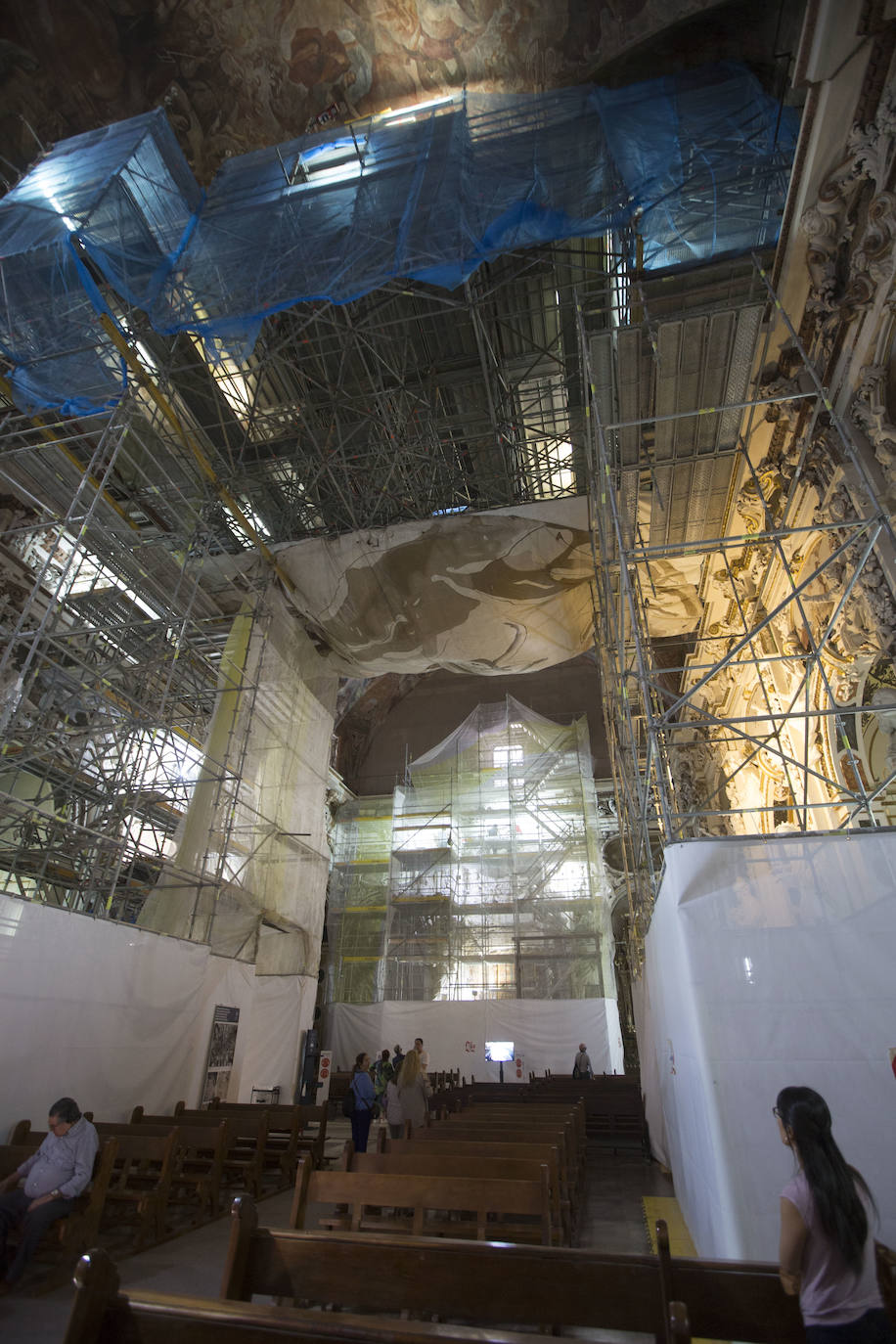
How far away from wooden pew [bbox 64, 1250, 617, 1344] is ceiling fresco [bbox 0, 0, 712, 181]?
12.6 m

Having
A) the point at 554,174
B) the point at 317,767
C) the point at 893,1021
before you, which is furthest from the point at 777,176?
the point at 317,767

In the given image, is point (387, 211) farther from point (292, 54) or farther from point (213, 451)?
point (213, 451)

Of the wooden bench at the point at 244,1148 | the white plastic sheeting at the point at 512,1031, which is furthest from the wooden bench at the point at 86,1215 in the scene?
the white plastic sheeting at the point at 512,1031

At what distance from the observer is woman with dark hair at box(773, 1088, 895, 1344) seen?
1788 mm

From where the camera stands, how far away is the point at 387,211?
861 centimetres

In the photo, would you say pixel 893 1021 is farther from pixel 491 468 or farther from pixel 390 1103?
pixel 491 468

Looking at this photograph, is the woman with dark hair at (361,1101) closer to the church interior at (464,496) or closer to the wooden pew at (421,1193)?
the church interior at (464,496)

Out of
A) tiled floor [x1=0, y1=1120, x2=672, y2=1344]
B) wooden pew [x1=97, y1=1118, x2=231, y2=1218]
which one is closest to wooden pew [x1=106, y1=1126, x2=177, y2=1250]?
tiled floor [x1=0, y1=1120, x2=672, y2=1344]

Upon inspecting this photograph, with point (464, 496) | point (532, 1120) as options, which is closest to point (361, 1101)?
point (532, 1120)

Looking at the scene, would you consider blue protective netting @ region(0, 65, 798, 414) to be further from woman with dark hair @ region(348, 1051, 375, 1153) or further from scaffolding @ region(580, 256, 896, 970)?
woman with dark hair @ region(348, 1051, 375, 1153)

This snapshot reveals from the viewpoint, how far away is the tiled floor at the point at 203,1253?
3.20 metres

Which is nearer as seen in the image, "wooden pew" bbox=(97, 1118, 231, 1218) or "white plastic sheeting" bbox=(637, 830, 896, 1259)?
"white plastic sheeting" bbox=(637, 830, 896, 1259)

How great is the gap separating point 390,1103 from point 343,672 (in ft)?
25.6

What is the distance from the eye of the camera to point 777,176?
769 centimetres
